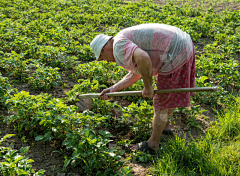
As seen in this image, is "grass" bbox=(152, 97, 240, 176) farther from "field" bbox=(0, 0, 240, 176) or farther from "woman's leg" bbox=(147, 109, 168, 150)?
"woman's leg" bbox=(147, 109, 168, 150)

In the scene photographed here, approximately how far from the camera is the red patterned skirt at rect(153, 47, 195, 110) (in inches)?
98.6

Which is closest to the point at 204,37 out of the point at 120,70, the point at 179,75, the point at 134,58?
the point at 120,70

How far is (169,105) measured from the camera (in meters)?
2.63

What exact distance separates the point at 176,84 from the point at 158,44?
562 millimetres

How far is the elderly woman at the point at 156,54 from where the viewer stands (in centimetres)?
218

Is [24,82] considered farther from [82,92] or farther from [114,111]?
[114,111]

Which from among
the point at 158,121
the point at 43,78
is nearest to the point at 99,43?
the point at 158,121

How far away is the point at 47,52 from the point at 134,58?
2.98 meters

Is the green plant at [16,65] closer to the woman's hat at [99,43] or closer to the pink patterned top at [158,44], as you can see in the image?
the woman's hat at [99,43]

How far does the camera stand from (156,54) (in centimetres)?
233

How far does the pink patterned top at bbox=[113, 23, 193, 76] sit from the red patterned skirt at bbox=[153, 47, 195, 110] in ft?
0.48

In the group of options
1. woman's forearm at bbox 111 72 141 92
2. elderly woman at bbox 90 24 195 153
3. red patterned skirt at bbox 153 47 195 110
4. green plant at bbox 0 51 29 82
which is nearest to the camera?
elderly woman at bbox 90 24 195 153

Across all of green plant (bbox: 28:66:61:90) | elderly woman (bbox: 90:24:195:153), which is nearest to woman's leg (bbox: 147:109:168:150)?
elderly woman (bbox: 90:24:195:153)

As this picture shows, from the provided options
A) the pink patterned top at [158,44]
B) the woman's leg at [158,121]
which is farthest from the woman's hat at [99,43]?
the woman's leg at [158,121]
